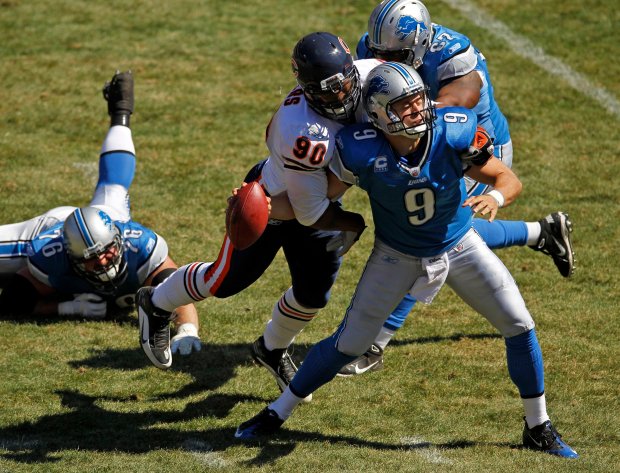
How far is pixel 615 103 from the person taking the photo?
29.8 feet

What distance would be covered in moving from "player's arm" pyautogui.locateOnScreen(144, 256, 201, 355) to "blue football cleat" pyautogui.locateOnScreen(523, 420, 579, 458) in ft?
6.57

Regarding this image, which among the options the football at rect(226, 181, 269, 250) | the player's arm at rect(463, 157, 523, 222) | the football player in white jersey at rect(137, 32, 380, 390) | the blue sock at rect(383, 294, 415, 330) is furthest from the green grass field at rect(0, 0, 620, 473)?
the player's arm at rect(463, 157, 523, 222)

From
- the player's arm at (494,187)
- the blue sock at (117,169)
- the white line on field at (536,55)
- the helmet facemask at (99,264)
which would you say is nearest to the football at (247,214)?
the player's arm at (494,187)

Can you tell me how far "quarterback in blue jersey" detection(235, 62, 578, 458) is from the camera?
4203mm

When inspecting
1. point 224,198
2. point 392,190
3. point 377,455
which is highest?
point 392,190

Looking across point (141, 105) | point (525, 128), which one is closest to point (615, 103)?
point (525, 128)

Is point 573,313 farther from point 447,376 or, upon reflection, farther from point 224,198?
point 224,198

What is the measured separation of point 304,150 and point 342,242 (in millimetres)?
717

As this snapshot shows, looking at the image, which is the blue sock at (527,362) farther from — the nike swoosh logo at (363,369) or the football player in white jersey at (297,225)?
the nike swoosh logo at (363,369)

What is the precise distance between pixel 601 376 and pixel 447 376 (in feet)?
2.54

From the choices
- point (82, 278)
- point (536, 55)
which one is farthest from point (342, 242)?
point (536, 55)

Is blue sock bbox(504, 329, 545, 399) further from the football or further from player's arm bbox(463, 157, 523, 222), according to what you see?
the football

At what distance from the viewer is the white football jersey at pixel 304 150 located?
14.1 ft

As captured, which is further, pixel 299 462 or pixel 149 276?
pixel 149 276
